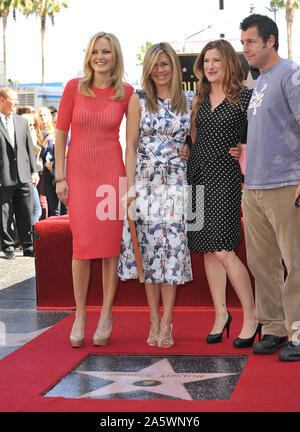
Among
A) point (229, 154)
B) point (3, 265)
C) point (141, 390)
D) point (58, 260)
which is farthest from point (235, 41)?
point (141, 390)

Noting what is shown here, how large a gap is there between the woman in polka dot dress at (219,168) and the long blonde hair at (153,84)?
4.8 inches

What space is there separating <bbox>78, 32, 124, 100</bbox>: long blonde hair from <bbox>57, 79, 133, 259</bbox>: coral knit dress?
0.14 feet

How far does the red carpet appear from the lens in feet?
11.2

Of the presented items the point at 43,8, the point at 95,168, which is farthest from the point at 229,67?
the point at 43,8

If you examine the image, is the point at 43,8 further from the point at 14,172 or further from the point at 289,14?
the point at 14,172

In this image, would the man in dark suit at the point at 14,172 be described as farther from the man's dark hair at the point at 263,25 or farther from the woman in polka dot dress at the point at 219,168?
the man's dark hair at the point at 263,25

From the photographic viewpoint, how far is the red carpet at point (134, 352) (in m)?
3.40

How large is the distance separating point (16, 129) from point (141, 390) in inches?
235

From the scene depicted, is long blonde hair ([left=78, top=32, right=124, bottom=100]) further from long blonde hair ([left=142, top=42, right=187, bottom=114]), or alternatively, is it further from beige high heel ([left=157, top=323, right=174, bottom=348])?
beige high heel ([left=157, top=323, right=174, bottom=348])

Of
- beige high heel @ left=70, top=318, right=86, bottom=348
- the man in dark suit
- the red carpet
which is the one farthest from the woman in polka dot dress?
the man in dark suit

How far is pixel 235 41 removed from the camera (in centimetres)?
1049

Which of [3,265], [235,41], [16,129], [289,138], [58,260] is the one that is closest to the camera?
[289,138]
